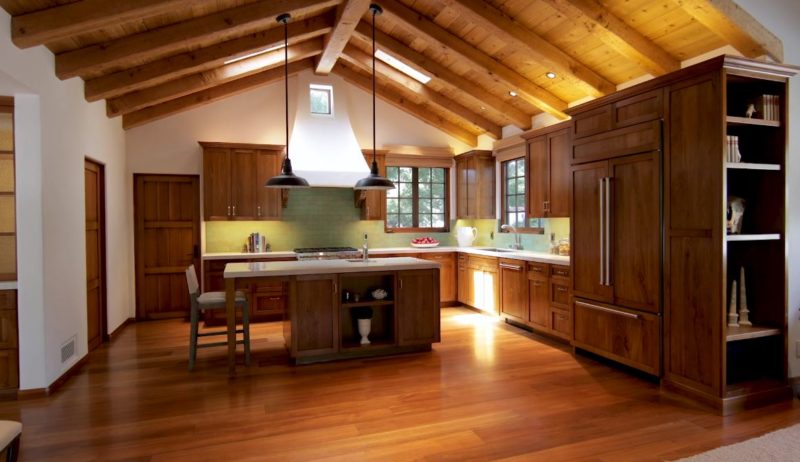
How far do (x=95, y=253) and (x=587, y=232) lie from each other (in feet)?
17.4

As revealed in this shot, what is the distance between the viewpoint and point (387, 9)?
5012mm

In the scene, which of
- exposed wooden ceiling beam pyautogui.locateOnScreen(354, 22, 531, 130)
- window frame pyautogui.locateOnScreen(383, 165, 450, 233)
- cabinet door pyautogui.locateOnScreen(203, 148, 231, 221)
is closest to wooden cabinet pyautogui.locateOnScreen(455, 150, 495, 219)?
window frame pyautogui.locateOnScreen(383, 165, 450, 233)

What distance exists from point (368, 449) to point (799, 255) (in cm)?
358

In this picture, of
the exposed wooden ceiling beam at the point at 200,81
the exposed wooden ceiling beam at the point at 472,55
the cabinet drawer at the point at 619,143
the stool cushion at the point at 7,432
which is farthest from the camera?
the exposed wooden ceiling beam at the point at 200,81

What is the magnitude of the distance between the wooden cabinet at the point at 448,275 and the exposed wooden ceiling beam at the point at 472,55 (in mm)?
2658

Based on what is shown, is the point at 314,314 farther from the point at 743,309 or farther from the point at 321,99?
the point at 321,99

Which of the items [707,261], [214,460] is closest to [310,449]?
[214,460]

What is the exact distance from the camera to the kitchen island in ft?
14.3

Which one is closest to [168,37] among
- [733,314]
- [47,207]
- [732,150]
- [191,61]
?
[191,61]

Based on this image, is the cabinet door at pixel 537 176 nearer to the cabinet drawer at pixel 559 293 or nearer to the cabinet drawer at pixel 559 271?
the cabinet drawer at pixel 559 271

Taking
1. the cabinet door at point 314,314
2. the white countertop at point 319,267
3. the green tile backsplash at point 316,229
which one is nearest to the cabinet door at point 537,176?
the green tile backsplash at point 316,229

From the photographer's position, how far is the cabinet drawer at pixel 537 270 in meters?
5.25

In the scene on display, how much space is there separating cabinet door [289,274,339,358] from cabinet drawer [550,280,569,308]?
241 centimetres

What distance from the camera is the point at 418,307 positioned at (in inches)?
187
